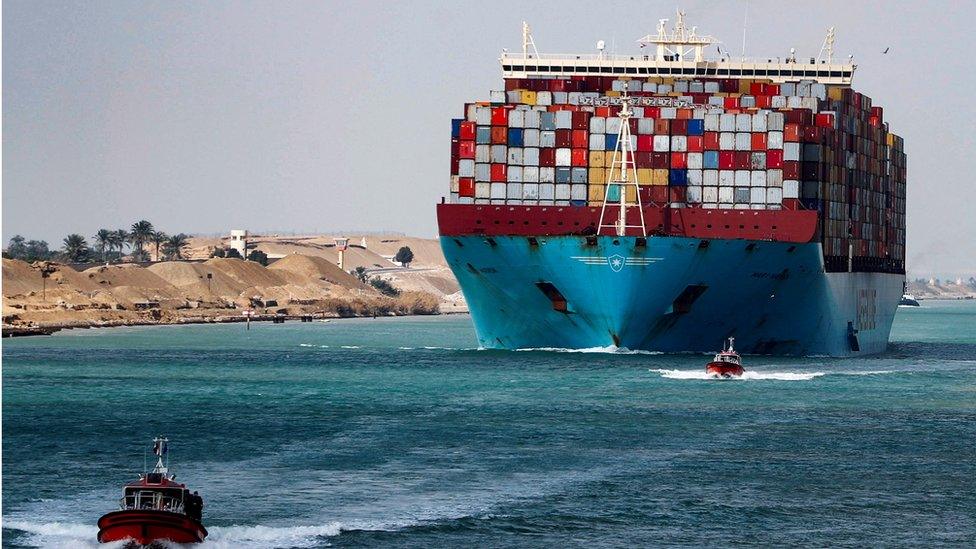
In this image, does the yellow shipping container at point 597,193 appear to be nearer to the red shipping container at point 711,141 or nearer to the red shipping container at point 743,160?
the red shipping container at point 711,141

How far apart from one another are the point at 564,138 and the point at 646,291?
12.3m

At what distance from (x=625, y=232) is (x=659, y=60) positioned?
25065 millimetres

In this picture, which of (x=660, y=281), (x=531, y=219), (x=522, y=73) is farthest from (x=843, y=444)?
(x=522, y=73)

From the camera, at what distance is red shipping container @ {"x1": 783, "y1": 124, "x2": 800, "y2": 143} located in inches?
4183

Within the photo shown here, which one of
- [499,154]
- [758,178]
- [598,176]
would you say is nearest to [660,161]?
[598,176]

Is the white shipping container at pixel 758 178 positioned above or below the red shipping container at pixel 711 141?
below

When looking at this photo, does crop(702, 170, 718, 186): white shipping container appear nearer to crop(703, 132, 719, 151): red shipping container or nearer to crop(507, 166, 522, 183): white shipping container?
crop(703, 132, 719, 151): red shipping container

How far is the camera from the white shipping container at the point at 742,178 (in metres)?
107

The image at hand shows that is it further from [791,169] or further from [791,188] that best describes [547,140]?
[791,188]

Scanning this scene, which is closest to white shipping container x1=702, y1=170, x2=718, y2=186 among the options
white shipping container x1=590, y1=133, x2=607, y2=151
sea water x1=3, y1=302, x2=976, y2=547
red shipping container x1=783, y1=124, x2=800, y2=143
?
red shipping container x1=783, y1=124, x2=800, y2=143

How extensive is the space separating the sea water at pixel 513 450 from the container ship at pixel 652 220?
108 inches

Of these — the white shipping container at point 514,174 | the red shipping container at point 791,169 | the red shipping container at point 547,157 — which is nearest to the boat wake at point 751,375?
the red shipping container at point 791,169

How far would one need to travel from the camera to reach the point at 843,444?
66000 mm

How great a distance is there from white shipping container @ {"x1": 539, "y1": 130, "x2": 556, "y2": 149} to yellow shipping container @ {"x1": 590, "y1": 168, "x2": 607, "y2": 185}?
2882 mm
